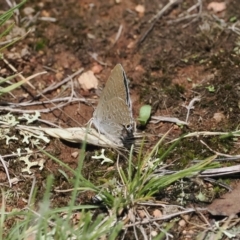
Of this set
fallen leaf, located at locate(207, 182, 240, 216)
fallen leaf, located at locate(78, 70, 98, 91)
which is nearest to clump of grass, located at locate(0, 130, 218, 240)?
fallen leaf, located at locate(207, 182, 240, 216)

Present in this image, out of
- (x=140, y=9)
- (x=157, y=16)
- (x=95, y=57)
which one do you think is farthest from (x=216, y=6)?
(x=95, y=57)

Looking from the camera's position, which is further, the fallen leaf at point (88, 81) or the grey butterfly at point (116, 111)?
the fallen leaf at point (88, 81)

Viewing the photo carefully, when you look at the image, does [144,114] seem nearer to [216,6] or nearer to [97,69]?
[97,69]

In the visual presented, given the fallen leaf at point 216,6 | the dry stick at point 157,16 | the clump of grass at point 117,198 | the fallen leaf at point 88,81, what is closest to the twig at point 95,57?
the fallen leaf at point 88,81

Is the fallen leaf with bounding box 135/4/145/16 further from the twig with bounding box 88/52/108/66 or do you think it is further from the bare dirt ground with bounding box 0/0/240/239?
the twig with bounding box 88/52/108/66

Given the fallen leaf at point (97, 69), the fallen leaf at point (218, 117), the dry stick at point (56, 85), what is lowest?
the fallen leaf at point (218, 117)

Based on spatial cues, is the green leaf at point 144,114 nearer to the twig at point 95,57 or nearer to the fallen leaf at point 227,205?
the twig at point 95,57

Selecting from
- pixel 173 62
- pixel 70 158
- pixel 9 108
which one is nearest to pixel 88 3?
pixel 173 62
